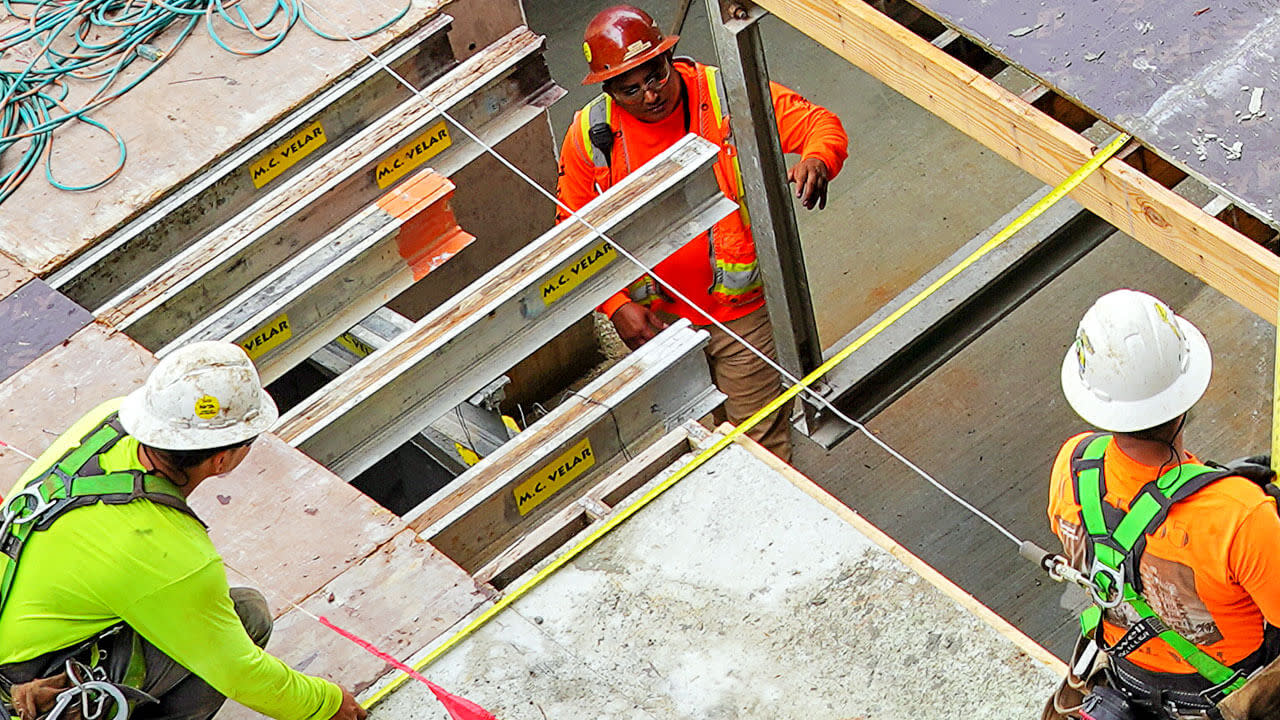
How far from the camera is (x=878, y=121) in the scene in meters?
9.85

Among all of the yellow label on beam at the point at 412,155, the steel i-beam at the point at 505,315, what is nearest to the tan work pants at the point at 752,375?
the steel i-beam at the point at 505,315

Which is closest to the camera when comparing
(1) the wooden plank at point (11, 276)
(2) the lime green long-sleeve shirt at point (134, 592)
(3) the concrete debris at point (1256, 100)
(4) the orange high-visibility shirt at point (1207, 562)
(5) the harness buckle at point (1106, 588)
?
(4) the orange high-visibility shirt at point (1207, 562)

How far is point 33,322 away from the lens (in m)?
6.32

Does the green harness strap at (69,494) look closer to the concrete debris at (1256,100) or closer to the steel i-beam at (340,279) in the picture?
the steel i-beam at (340,279)

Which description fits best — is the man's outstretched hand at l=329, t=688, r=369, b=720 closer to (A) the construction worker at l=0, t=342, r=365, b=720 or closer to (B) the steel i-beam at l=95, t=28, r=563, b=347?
(A) the construction worker at l=0, t=342, r=365, b=720

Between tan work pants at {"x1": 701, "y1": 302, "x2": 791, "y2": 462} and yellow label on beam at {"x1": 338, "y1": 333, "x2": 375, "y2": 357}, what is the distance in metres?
1.59

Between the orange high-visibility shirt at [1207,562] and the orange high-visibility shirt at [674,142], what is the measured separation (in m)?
2.74

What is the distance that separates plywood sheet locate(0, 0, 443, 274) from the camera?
6.70 metres

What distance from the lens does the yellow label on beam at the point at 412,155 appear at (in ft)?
22.3

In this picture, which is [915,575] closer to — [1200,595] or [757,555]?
[757,555]

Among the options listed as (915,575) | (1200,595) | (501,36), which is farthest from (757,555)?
(501,36)

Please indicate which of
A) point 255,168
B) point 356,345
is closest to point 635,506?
point 255,168

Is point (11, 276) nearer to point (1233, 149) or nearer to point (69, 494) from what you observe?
point (69, 494)

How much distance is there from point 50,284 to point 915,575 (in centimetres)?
351
